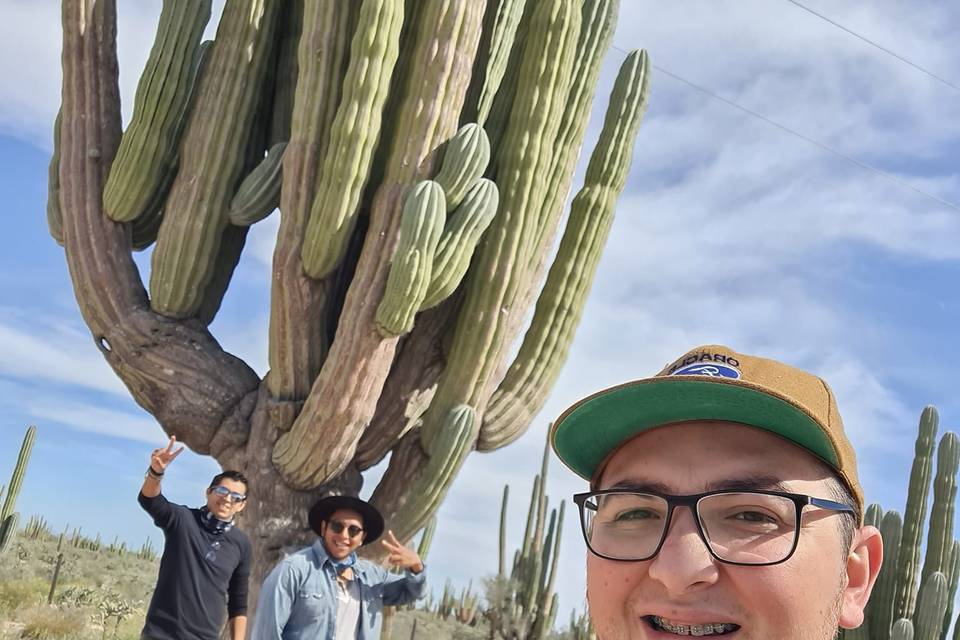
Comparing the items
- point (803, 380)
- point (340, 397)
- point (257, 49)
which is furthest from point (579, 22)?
point (803, 380)

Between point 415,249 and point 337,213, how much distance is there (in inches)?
24.8

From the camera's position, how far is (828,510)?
1203mm

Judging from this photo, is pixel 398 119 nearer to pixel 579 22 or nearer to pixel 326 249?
pixel 326 249

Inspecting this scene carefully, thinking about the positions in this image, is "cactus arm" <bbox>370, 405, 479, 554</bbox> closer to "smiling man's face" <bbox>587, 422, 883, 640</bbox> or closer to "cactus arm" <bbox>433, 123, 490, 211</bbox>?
"cactus arm" <bbox>433, 123, 490, 211</bbox>

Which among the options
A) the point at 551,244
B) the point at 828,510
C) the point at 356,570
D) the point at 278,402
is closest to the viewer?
the point at 828,510

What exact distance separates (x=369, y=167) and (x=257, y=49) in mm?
1520

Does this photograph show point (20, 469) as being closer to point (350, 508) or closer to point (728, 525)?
point (350, 508)

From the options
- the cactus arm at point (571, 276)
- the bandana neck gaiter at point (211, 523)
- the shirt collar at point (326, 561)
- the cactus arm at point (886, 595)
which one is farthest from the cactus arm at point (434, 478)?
the cactus arm at point (886, 595)

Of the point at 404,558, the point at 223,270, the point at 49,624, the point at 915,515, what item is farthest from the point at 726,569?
the point at 49,624

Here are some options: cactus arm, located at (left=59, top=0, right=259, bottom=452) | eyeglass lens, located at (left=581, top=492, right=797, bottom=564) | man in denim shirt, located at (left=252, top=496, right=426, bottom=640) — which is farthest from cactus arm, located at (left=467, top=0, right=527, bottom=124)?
eyeglass lens, located at (left=581, top=492, right=797, bottom=564)

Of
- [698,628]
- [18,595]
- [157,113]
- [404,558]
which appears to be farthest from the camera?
[18,595]

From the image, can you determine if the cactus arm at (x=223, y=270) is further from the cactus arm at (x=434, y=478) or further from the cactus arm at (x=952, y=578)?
the cactus arm at (x=952, y=578)

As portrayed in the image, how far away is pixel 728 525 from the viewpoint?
3.84 ft

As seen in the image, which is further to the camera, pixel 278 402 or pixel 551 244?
pixel 551 244
